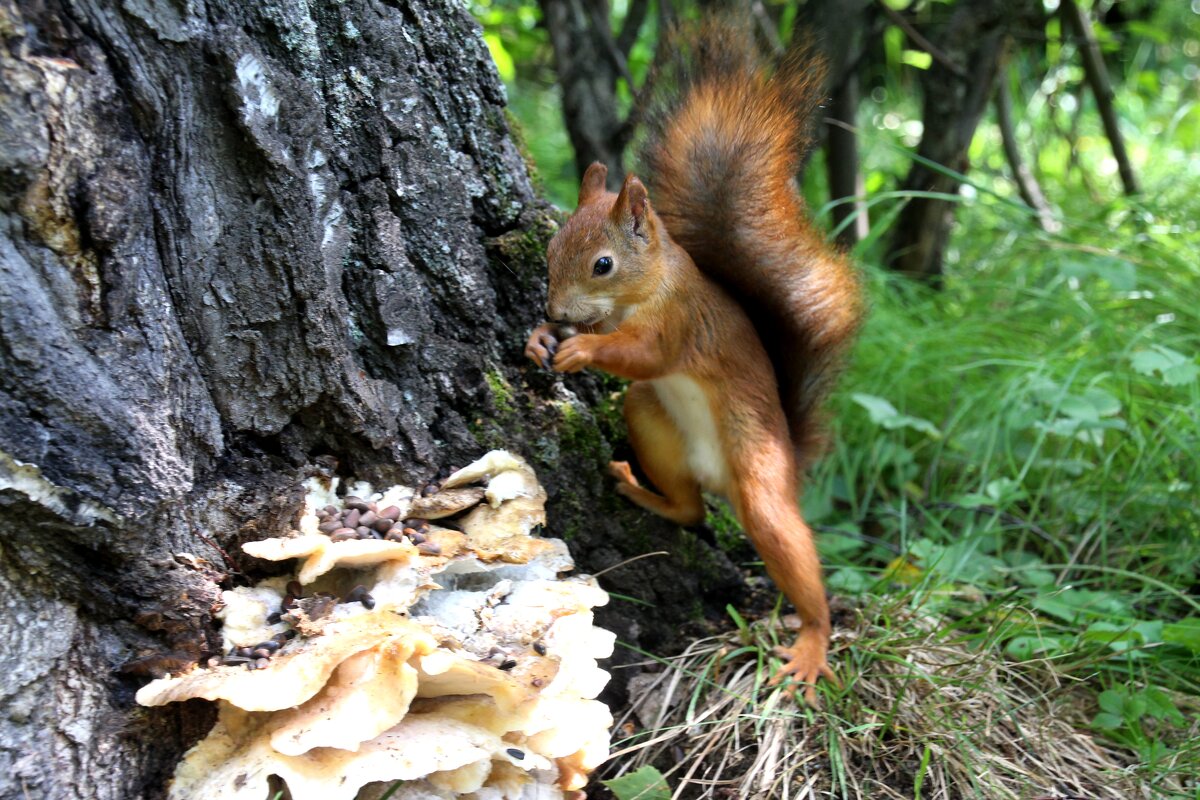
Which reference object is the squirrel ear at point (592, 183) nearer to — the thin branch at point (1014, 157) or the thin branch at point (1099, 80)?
the thin branch at point (1099, 80)

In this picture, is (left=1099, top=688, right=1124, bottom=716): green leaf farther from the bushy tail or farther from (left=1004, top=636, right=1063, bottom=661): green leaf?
the bushy tail

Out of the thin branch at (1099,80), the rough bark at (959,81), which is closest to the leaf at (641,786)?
the rough bark at (959,81)

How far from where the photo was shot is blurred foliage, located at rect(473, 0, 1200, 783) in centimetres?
173

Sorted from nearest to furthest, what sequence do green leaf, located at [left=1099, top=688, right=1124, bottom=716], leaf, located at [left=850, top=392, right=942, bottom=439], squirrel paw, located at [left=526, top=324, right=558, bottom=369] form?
squirrel paw, located at [left=526, top=324, right=558, bottom=369] < green leaf, located at [left=1099, top=688, right=1124, bottom=716] < leaf, located at [left=850, top=392, right=942, bottom=439]

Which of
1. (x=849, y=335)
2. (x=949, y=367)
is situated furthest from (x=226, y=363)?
(x=949, y=367)

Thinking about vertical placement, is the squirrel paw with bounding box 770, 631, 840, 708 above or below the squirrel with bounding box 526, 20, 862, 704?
below

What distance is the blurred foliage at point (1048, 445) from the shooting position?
173 centimetres

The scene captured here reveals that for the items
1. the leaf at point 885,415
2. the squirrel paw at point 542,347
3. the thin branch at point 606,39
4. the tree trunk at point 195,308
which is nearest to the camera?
the tree trunk at point 195,308

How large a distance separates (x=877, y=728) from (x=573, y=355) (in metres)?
0.78

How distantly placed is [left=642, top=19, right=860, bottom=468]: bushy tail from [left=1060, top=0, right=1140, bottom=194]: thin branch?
213 centimetres

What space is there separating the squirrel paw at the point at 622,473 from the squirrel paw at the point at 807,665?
1.28 ft

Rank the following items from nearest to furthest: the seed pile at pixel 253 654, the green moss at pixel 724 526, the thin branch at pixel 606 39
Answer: the seed pile at pixel 253 654 < the green moss at pixel 724 526 < the thin branch at pixel 606 39

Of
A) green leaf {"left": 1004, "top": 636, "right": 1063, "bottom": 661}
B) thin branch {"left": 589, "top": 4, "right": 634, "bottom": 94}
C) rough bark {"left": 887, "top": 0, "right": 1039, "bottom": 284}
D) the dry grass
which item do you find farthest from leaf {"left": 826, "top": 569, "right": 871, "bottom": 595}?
thin branch {"left": 589, "top": 4, "right": 634, "bottom": 94}

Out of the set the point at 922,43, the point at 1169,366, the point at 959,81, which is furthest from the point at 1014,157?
the point at 1169,366
